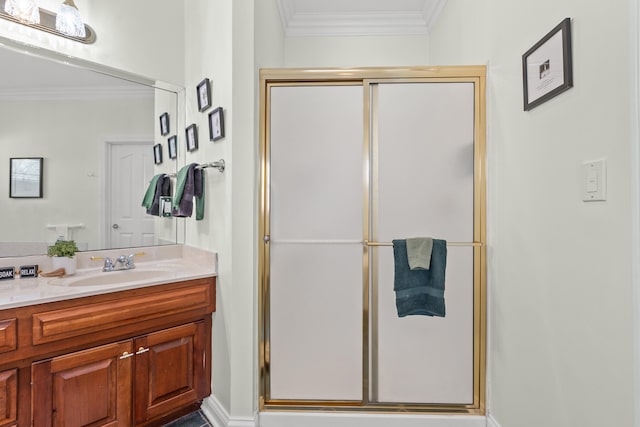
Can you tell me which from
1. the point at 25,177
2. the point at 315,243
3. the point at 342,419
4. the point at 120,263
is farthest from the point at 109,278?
the point at 342,419

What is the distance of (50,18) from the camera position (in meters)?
1.74

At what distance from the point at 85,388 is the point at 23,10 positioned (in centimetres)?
188

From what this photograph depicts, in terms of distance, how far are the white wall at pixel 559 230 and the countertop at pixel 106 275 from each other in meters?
1.59

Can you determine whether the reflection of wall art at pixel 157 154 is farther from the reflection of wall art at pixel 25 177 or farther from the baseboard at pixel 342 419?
the baseboard at pixel 342 419

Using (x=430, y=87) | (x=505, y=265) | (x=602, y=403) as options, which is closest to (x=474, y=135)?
(x=430, y=87)

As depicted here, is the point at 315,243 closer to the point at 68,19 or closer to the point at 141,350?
the point at 141,350

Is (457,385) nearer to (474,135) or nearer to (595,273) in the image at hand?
(595,273)

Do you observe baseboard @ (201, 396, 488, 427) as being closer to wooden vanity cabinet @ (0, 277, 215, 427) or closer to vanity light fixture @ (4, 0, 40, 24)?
wooden vanity cabinet @ (0, 277, 215, 427)

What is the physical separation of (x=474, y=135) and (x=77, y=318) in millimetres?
2155

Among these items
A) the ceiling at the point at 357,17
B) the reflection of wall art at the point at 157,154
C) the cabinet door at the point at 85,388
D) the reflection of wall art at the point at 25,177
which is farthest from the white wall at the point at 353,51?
the cabinet door at the point at 85,388

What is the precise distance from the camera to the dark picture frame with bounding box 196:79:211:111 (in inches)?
75.7

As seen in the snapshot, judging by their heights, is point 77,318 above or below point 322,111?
below

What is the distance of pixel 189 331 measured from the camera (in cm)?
179

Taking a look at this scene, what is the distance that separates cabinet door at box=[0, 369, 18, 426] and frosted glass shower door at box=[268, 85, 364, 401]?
109 centimetres
